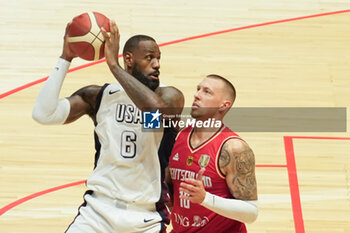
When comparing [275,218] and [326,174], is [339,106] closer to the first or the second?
[326,174]

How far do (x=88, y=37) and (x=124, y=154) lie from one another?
3.26ft

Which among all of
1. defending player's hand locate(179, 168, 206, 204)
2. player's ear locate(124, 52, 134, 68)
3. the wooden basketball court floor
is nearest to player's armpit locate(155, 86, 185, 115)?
player's ear locate(124, 52, 134, 68)

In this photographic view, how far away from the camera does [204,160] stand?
6133mm

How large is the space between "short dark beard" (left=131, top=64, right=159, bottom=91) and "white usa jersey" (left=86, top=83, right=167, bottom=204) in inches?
7.2

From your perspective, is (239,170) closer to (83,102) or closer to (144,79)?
(144,79)

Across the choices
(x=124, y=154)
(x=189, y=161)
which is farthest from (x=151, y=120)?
(x=189, y=161)

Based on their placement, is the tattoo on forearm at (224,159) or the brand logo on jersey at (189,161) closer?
the tattoo on forearm at (224,159)

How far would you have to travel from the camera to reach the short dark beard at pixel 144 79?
6125mm

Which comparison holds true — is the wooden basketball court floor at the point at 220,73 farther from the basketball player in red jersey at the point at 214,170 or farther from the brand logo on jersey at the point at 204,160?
the brand logo on jersey at the point at 204,160

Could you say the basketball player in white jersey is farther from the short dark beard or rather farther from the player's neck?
the player's neck

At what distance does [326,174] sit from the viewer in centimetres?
924

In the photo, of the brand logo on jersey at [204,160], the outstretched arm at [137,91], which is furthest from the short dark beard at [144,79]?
the brand logo on jersey at [204,160]

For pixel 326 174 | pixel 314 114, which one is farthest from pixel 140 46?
pixel 314 114

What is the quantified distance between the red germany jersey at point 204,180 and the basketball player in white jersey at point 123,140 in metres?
0.13
